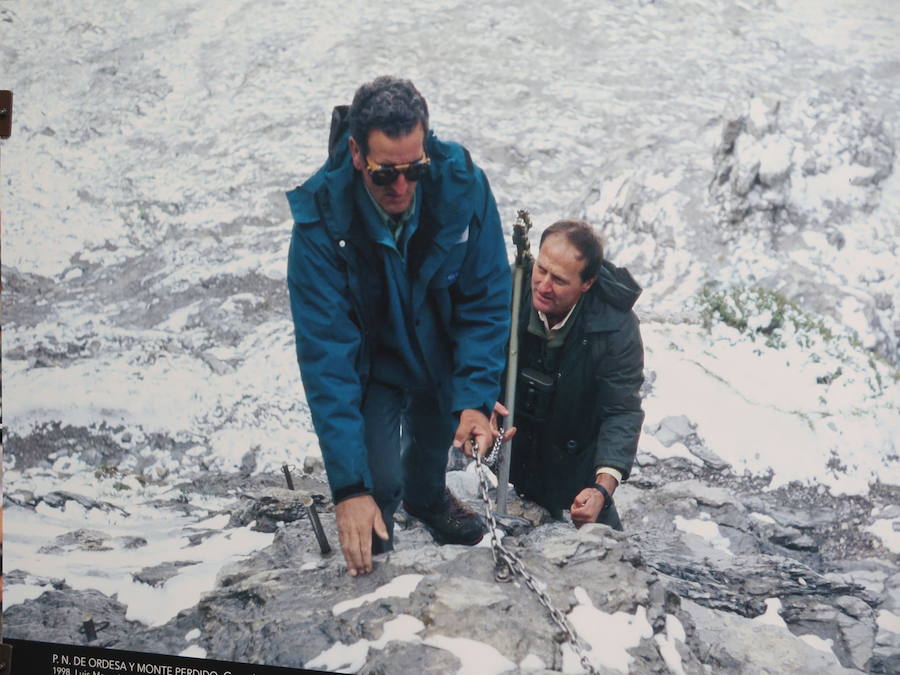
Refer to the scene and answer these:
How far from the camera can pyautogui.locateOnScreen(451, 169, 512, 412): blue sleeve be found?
205cm

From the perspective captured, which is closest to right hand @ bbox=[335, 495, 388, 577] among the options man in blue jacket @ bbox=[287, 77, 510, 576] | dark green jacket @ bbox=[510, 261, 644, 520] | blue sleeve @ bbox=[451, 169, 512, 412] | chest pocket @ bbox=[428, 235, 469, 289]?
man in blue jacket @ bbox=[287, 77, 510, 576]

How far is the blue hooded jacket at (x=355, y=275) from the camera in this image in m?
1.85

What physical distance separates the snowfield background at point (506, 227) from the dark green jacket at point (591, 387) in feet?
0.95

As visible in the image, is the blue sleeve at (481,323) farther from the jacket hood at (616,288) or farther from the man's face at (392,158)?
the jacket hood at (616,288)

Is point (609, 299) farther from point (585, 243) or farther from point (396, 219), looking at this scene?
point (396, 219)

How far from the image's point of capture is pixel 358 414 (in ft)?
6.41

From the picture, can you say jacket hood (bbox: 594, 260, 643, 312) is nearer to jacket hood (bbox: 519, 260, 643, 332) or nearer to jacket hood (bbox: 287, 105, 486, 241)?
jacket hood (bbox: 519, 260, 643, 332)

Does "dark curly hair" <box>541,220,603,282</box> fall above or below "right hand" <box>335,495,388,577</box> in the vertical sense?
above

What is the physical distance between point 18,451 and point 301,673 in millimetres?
1462

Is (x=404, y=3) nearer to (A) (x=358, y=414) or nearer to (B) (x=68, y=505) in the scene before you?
(A) (x=358, y=414)

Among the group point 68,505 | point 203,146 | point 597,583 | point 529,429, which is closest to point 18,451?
point 68,505

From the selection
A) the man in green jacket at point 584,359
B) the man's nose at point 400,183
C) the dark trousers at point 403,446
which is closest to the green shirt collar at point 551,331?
the man in green jacket at point 584,359

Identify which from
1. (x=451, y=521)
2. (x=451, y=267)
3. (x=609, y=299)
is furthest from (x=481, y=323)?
(x=451, y=521)

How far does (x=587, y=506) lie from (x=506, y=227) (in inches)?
60.1
